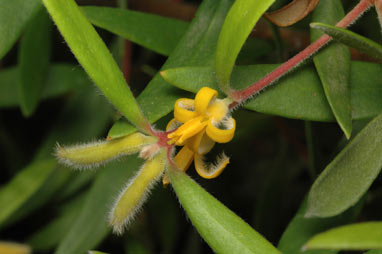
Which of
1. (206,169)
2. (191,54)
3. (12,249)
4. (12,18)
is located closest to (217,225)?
(206,169)

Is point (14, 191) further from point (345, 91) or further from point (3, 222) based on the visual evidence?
point (345, 91)

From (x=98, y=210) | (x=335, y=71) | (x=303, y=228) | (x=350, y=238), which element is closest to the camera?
(x=350, y=238)

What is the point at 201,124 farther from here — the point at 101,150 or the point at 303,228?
the point at 303,228

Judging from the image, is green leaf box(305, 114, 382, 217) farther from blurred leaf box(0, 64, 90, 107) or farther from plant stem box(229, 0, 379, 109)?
blurred leaf box(0, 64, 90, 107)

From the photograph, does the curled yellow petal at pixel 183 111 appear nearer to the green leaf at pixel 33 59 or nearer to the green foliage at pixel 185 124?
the green foliage at pixel 185 124

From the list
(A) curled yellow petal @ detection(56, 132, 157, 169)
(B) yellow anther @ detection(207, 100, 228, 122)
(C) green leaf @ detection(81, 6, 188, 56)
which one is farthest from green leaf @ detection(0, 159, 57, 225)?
(B) yellow anther @ detection(207, 100, 228, 122)
